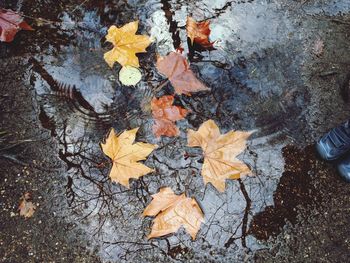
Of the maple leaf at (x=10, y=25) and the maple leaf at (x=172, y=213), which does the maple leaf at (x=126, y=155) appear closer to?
the maple leaf at (x=172, y=213)

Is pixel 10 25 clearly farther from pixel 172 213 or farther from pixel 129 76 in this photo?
pixel 172 213

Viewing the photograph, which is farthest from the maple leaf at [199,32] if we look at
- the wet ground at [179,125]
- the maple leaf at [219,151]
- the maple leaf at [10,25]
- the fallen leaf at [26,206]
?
the fallen leaf at [26,206]

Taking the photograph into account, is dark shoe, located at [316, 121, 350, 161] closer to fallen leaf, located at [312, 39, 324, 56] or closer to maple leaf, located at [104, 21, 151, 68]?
fallen leaf, located at [312, 39, 324, 56]

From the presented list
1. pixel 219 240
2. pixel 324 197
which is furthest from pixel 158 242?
pixel 324 197

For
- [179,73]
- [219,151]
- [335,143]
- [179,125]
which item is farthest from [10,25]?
[335,143]

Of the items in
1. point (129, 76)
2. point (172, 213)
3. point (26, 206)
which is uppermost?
point (129, 76)

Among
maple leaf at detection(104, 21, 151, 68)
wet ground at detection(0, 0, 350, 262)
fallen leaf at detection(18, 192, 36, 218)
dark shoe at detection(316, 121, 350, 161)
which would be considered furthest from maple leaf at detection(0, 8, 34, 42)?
dark shoe at detection(316, 121, 350, 161)
